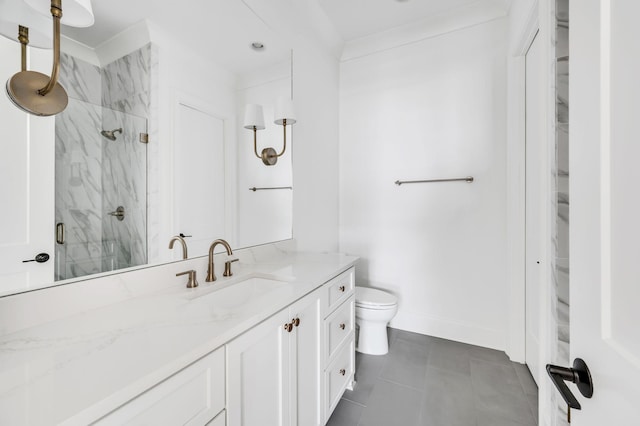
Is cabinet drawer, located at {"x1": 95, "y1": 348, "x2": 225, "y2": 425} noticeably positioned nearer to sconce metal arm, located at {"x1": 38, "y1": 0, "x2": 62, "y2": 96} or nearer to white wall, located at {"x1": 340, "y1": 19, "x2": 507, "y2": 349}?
sconce metal arm, located at {"x1": 38, "y1": 0, "x2": 62, "y2": 96}

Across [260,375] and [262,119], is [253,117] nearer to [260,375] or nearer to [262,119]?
[262,119]

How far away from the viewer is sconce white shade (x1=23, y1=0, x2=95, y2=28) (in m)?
0.71

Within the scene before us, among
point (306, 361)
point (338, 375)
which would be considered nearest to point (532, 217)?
point (338, 375)

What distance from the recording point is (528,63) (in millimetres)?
1815

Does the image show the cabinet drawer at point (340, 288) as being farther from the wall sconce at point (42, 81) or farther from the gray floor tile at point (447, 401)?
the wall sconce at point (42, 81)

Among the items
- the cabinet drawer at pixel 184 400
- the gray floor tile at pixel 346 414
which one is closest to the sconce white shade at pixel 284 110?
the cabinet drawer at pixel 184 400

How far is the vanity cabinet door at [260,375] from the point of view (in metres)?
0.77

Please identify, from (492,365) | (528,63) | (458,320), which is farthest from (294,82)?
(492,365)

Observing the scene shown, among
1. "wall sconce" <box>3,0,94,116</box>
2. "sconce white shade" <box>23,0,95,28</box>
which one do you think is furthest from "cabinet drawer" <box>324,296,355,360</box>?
"sconce white shade" <box>23,0,95,28</box>

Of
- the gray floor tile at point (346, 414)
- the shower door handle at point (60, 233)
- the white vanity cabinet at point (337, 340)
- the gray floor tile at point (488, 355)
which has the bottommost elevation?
the gray floor tile at point (346, 414)

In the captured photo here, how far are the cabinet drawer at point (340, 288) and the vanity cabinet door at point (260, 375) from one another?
41 cm

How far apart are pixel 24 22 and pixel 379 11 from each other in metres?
2.23

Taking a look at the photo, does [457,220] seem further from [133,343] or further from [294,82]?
[133,343]

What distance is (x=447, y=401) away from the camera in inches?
62.3
